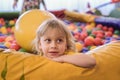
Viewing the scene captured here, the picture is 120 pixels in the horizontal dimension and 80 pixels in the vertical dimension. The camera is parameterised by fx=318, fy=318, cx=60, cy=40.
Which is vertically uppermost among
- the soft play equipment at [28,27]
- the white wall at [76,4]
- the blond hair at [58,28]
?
the blond hair at [58,28]

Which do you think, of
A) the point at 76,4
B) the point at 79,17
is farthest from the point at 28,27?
the point at 76,4

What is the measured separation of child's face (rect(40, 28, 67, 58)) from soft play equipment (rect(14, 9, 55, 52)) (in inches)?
24.2

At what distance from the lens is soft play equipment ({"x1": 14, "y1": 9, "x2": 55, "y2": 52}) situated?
1.93 metres

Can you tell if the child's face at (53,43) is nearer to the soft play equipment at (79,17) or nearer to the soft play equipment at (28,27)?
the soft play equipment at (28,27)

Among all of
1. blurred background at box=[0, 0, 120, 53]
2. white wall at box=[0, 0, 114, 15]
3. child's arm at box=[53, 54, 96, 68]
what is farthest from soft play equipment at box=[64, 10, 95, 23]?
child's arm at box=[53, 54, 96, 68]

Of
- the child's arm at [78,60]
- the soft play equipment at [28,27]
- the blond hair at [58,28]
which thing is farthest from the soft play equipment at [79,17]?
the child's arm at [78,60]

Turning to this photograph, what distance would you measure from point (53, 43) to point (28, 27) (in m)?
0.72

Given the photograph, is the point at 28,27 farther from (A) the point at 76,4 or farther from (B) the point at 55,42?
(A) the point at 76,4

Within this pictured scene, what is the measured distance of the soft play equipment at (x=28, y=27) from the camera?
6.34ft

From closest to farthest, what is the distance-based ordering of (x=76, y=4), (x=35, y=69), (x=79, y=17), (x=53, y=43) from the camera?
1. (x=35, y=69)
2. (x=53, y=43)
3. (x=79, y=17)
4. (x=76, y=4)

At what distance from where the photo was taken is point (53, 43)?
4.17 feet

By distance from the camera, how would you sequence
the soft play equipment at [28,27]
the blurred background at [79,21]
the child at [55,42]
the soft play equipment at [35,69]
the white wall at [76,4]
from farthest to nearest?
the white wall at [76,4]
the blurred background at [79,21]
the soft play equipment at [28,27]
the child at [55,42]
the soft play equipment at [35,69]

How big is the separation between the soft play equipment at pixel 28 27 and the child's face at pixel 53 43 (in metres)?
0.62

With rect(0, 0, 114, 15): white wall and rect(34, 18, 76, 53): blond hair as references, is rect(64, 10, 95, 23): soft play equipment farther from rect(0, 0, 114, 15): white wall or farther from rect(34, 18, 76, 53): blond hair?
rect(34, 18, 76, 53): blond hair
